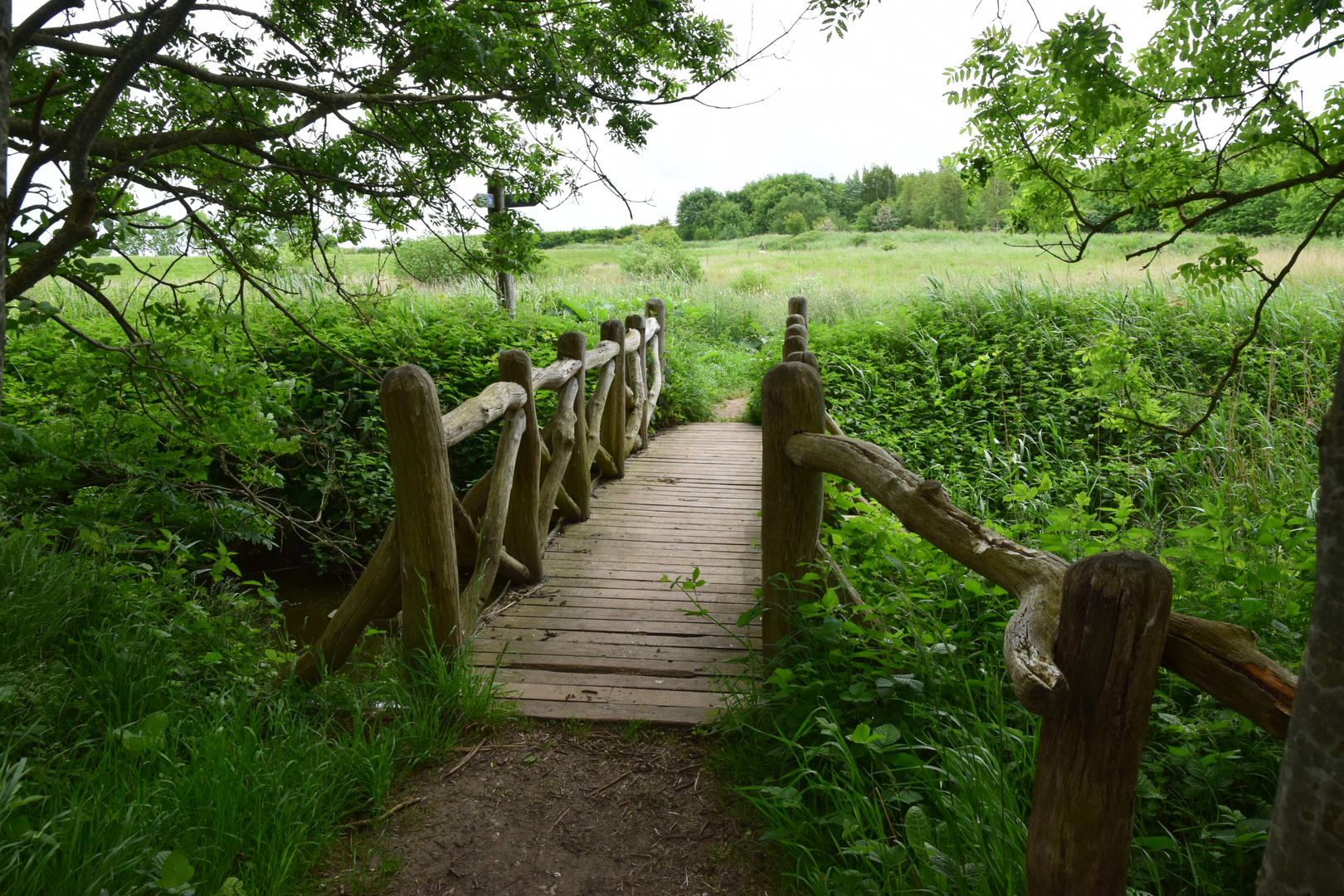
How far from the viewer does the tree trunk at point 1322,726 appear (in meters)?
1.03

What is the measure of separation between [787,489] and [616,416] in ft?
12.1

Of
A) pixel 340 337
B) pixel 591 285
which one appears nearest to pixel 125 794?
pixel 340 337

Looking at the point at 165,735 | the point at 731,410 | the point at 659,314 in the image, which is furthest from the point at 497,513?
the point at 731,410

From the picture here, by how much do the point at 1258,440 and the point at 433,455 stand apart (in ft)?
21.1

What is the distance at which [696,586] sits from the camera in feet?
11.7

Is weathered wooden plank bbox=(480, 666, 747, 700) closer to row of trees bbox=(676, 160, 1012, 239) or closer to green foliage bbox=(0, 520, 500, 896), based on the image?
green foliage bbox=(0, 520, 500, 896)

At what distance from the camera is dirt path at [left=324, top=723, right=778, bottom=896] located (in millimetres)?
2201

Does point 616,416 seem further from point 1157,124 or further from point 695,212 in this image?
point 695,212

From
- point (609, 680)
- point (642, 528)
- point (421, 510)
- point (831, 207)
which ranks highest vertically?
point (831, 207)

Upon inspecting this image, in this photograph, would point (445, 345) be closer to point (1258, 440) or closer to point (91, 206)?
point (91, 206)

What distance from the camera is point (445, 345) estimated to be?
7.98 m

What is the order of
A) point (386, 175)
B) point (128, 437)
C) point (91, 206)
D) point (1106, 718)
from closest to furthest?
1. point (1106, 718)
2. point (91, 206)
3. point (386, 175)
4. point (128, 437)

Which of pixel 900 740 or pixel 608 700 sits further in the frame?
pixel 608 700

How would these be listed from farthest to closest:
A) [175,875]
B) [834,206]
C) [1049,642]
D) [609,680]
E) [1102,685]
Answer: [834,206]
[609,680]
[175,875]
[1049,642]
[1102,685]
